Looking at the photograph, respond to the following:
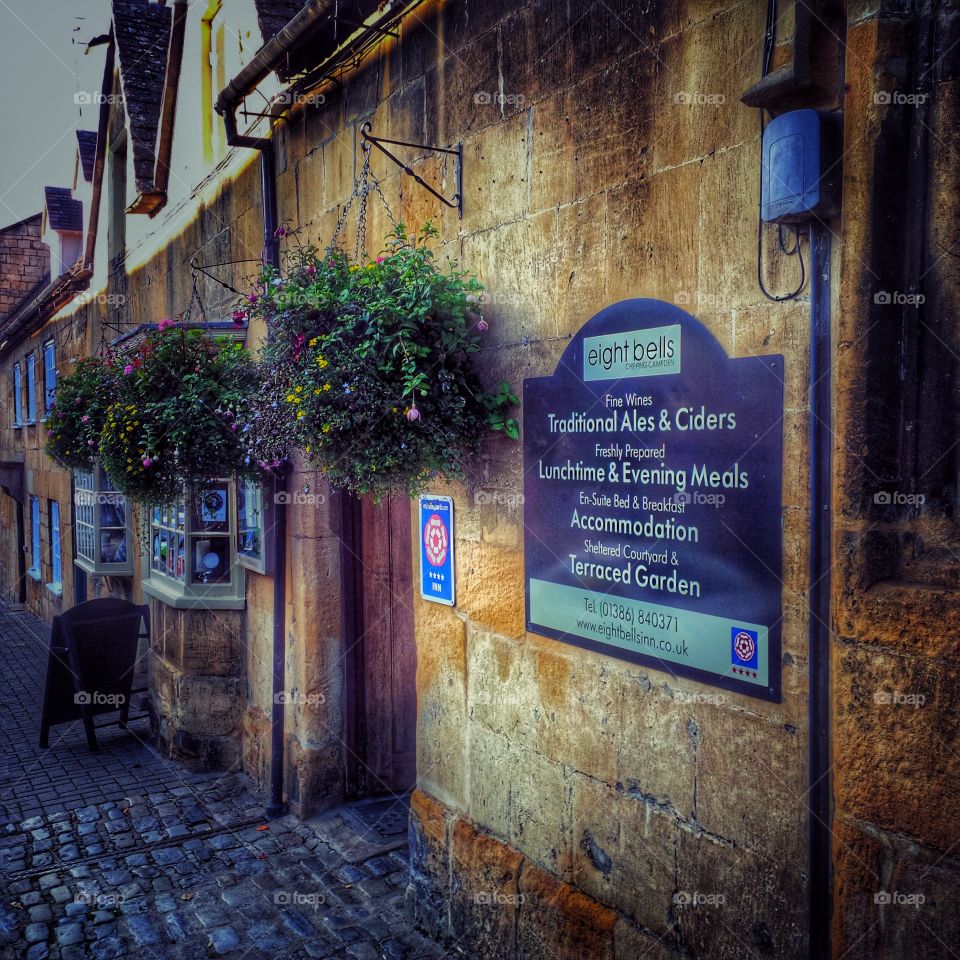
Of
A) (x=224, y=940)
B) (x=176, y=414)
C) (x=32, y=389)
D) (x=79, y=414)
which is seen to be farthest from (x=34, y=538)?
(x=224, y=940)

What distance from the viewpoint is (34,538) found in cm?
1691

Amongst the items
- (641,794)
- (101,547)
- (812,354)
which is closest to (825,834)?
(641,794)

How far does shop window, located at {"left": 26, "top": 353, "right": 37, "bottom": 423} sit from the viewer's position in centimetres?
1661

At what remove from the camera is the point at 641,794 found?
343 centimetres

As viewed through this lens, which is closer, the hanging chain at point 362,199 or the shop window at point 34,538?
the hanging chain at point 362,199

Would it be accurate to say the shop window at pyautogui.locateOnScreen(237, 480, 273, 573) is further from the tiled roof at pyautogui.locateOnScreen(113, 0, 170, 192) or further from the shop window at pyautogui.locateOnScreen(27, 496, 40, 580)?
the shop window at pyautogui.locateOnScreen(27, 496, 40, 580)

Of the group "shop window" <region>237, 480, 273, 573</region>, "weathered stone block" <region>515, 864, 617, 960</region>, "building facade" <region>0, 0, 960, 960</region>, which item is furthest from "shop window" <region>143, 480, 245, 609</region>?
"weathered stone block" <region>515, 864, 617, 960</region>

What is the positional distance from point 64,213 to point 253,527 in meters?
11.9

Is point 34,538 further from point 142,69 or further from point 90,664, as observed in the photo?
point 90,664

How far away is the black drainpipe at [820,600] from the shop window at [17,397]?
718 inches

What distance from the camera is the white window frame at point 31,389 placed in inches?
654

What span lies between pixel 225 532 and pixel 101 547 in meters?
4.05

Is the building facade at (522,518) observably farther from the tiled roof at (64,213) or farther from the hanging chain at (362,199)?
the tiled roof at (64,213)

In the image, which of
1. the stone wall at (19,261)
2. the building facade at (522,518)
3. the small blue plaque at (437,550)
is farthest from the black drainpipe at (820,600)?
the stone wall at (19,261)
